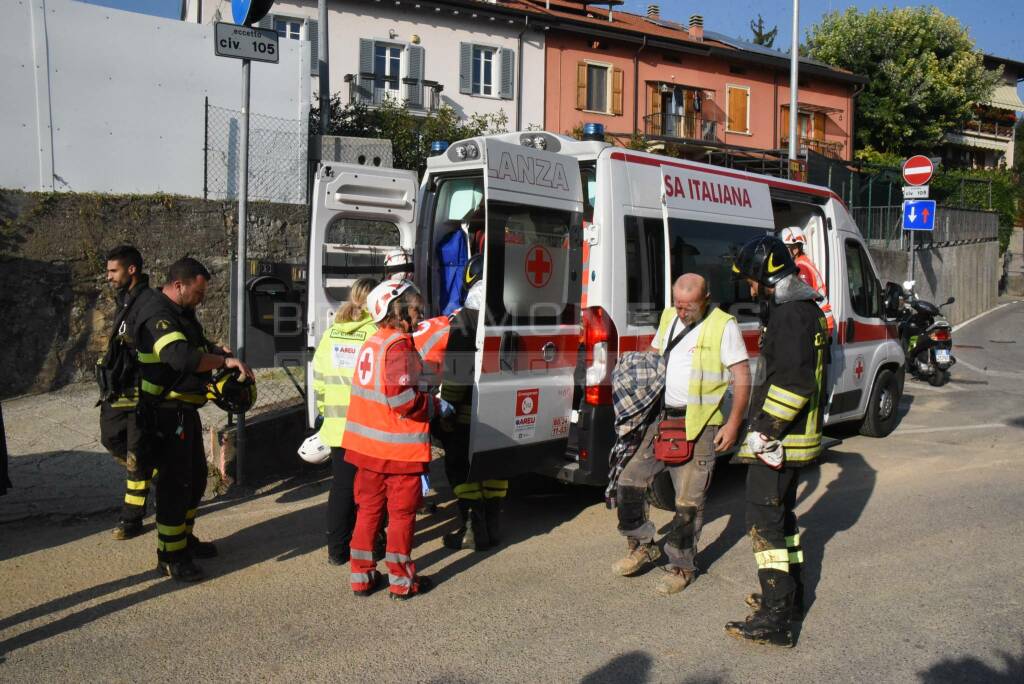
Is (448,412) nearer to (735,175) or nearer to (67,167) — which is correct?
(735,175)

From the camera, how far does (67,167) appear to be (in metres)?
10.6

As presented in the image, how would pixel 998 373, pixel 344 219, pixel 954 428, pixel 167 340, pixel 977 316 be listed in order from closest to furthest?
pixel 167 340 < pixel 344 219 < pixel 954 428 < pixel 998 373 < pixel 977 316

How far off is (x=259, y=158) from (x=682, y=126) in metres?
21.8

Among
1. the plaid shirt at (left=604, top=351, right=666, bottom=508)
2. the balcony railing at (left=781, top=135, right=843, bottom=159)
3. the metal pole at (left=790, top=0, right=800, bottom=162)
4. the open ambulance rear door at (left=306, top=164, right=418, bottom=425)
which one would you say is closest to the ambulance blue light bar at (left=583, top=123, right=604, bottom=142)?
the open ambulance rear door at (left=306, top=164, right=418, bottom=425)

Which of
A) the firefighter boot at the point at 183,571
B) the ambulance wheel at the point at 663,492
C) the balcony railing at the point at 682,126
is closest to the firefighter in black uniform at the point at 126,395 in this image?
the firefighter boot at the point at 183,571

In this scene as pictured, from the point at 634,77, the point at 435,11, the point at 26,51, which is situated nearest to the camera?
the point at 26,51

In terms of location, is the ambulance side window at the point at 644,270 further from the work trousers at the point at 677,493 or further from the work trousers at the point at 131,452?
the work trousers at the point at 131,452

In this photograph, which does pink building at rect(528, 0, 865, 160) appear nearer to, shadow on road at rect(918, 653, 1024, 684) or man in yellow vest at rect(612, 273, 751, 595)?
man in yellow vest at rect(612, 273, 751, 595)

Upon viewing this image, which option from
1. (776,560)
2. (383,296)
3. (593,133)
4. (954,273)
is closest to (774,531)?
(776,560)

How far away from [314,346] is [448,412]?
1.71 meters

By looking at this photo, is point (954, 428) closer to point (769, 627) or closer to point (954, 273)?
point (769, 627)

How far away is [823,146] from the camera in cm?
3428

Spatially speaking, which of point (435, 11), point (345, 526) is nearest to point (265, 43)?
point (345, 526)

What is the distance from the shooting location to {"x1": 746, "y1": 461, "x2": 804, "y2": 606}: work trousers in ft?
13.6
